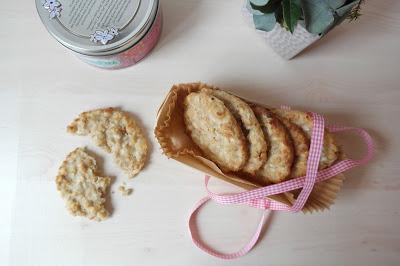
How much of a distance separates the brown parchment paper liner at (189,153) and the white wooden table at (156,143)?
0.20 feet

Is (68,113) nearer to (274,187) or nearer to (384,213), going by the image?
(274,187)

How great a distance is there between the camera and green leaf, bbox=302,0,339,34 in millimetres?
569

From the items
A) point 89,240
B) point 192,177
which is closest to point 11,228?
point 89,240

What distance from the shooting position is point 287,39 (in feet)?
2.26

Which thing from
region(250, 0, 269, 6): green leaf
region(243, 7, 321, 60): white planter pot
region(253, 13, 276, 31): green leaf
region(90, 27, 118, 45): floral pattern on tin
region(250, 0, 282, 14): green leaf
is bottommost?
region(90, 27, 118, 45): floral pattern on tin

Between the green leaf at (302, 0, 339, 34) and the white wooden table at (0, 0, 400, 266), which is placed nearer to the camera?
the green leaf at (302, 0, 339, 34)

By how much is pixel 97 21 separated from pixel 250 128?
0.30 meters

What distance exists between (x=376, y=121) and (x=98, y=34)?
520 millimetres

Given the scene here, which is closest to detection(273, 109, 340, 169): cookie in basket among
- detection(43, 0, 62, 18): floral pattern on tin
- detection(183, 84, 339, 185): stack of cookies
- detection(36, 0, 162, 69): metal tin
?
detection(183, 84, 339, 185): stack of cookies

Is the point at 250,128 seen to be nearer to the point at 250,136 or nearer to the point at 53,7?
the point at 250,136

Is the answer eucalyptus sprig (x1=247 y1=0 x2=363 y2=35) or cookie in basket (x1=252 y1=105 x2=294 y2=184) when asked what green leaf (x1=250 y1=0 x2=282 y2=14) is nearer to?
eucalyptus sprig (x1=247 y1=0 x2=363 y2=35)

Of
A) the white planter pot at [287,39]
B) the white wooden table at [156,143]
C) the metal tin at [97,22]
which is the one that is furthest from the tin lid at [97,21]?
the white planter pot at [287,39]

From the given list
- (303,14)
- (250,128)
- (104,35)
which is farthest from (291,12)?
(104,35)

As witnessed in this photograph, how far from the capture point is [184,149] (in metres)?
0.65
